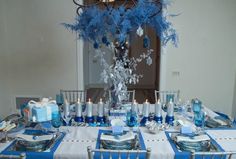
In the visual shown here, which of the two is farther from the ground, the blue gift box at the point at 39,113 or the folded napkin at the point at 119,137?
the blue gift box at the point at 39,113

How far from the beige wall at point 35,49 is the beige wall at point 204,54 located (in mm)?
1700

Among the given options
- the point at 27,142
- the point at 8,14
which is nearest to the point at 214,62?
the point at 27,142

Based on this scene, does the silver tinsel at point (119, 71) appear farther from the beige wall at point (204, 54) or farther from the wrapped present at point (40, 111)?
the beige wall at point (204, 54)

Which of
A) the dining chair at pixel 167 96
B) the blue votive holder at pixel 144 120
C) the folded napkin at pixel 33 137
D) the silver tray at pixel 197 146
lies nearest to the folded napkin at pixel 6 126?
the folded napkin at pixel 33 137

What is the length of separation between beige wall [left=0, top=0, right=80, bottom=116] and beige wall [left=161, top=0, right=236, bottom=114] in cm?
170

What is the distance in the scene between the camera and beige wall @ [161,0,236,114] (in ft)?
11.2

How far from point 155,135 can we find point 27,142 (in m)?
0.99

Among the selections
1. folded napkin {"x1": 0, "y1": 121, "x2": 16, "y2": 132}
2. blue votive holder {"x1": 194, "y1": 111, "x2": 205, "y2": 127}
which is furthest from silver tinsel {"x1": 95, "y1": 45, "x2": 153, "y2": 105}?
folded napkin {"x1": 0, "y1": 121, "x2": 16, "y2": 132}

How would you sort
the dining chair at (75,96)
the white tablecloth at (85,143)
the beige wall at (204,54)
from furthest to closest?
the beige wall at (204,54) → the dining chair at (75,96) → the white tablecloth at (85,143)

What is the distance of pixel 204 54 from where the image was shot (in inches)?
140

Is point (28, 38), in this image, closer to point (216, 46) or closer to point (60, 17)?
point (60, 17)

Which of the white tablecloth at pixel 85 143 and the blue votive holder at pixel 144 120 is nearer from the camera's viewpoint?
the white tablecloth at pixel 85 143

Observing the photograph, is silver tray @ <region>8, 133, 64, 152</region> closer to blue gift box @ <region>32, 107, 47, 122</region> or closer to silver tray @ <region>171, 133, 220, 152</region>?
blue gift box @ <region>32, 107, 47, 122</region>

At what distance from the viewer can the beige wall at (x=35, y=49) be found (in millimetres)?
3467
